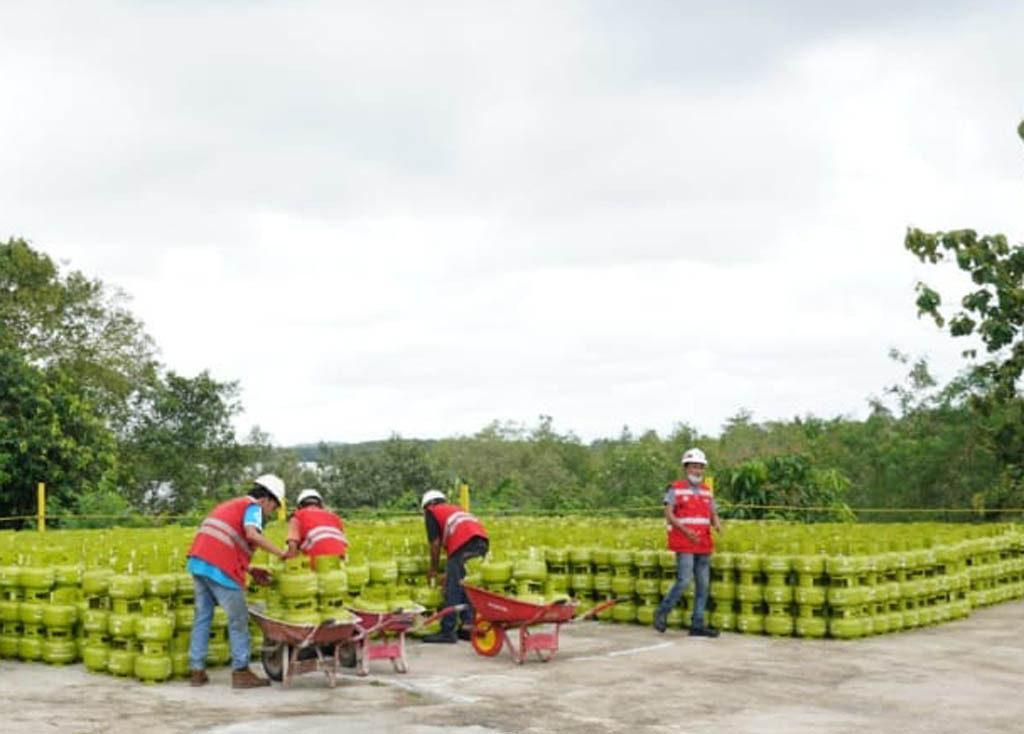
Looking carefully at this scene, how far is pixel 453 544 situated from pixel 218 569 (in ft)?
11.9

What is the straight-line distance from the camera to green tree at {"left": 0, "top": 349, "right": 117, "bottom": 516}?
120 feet

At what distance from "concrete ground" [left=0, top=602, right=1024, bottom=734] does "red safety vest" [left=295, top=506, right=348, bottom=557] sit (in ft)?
4.25

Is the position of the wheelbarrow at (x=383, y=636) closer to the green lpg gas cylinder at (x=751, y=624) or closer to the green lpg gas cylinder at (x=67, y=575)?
the green lpg gas cylinder at (x=67, y=575)

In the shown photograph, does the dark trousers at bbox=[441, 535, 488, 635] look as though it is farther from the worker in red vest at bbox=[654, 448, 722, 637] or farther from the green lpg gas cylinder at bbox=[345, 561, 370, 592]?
the worker in red vest at bbox=[654, 448, 722, 637]

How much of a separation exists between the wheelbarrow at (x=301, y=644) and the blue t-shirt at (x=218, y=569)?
1.53 ft

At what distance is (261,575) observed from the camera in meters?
12.0

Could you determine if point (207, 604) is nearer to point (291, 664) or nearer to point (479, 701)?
point (291, 664)

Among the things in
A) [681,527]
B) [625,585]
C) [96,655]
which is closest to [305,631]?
[96,655]

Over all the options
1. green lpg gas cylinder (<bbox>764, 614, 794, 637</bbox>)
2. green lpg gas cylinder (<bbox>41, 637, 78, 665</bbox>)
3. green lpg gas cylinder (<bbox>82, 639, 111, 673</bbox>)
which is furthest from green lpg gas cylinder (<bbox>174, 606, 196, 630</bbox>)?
green lpg gas cylinder (<bbox>764, 614, 794, 637</bbox>)

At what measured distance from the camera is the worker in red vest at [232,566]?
11.5 metres

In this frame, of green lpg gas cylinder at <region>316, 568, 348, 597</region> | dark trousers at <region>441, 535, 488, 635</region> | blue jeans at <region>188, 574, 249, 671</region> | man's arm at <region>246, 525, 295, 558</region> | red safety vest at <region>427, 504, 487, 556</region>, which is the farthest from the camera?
dark trousers at <region>441, 535, 488, 635</region>

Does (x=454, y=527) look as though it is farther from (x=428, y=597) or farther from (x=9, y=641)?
(x=9, y=641)

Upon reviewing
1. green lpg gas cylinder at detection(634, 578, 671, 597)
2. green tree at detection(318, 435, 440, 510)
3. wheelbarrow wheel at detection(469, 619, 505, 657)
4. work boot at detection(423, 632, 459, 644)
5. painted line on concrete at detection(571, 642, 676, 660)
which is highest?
green tree at detection(318, 435, 440, 510)

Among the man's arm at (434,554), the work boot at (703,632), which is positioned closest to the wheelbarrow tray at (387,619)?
the man's arm at (434,554)
